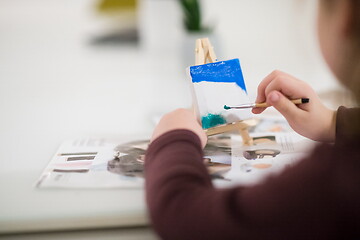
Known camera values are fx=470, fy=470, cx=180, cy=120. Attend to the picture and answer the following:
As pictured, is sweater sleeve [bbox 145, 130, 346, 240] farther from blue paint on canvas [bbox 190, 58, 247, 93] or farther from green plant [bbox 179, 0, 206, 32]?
green plant [bbox 179, 0, 206, 32]

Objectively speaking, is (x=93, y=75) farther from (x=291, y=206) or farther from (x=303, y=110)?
(x=291, y=206)

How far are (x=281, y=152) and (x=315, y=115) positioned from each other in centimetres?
8

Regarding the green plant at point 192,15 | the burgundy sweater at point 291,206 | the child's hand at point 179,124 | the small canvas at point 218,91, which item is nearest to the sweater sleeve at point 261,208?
the burgundy sweater at point 291,206

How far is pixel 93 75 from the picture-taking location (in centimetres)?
129

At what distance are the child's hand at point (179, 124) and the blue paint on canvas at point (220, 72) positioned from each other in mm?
77

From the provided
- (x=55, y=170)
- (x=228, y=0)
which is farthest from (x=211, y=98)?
(x=228, y=0)

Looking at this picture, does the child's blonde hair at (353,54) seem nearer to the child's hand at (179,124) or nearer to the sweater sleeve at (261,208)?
the sweater sleeve at (261,208)

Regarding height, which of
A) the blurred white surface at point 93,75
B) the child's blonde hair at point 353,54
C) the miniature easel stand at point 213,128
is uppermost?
the child's blonde hair at point 353,54

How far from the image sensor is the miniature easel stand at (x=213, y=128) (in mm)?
760

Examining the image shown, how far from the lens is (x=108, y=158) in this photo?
72 centimetres

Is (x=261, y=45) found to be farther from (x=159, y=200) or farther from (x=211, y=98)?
(x=159, y=200)

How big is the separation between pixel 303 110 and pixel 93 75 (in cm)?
70

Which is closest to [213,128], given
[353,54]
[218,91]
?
[218,91]

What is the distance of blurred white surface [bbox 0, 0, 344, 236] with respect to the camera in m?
0.61
